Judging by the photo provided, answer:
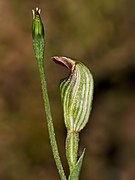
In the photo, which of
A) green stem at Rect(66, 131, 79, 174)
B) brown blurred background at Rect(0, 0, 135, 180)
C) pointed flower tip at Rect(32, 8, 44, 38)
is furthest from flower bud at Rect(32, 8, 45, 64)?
brown blurred background at Rect(0, 0, 135, 180)

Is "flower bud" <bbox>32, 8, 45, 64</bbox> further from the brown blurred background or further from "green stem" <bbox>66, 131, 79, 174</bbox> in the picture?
the brown blurred background

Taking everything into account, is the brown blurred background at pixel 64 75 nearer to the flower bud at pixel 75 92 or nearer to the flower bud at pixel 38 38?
the flower bud at pixel 75 92

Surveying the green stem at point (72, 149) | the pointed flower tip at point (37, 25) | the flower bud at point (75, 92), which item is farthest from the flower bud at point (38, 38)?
the green stem at point (72, 149)

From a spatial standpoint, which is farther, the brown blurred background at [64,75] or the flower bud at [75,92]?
the brown blurred background at [64,75]

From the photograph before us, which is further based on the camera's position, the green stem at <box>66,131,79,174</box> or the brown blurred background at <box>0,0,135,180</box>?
the brown blurred background at <box>0,0,135,180</box>

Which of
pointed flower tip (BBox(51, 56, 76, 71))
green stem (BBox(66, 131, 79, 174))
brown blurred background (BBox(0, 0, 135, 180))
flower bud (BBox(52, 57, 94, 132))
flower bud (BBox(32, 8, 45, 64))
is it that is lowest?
brown blurred background (BBox(0, 0, 135, 180))

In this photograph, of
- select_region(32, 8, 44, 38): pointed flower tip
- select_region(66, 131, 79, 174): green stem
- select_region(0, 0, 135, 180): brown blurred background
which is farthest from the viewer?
select_region(0, 0, 135, 180): brown blurred background
